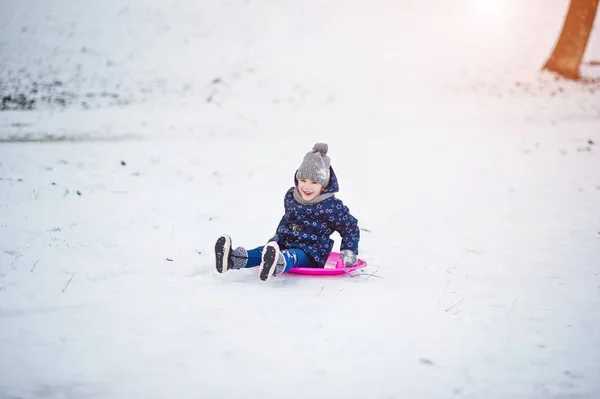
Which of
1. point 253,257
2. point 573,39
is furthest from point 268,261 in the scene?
point 573,39

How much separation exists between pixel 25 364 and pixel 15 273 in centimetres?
137

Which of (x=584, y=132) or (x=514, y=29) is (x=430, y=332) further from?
(x=514, y=29)

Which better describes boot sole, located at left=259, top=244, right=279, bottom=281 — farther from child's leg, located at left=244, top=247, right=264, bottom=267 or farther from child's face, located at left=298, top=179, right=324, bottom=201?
child's face, located at left=298, top=179, right=324, bottom=201

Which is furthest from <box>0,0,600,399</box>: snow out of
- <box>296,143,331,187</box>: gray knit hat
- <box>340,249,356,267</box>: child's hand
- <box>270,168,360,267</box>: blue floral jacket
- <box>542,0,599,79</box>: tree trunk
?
<box>296,143,331,187</box>: gray knit hat

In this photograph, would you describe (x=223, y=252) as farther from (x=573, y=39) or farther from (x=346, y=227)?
(x=573, y=39)

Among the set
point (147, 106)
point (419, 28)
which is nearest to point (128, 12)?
point (147, 106)

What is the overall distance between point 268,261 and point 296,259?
1.45 ft

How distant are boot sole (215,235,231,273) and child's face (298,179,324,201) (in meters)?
0.81

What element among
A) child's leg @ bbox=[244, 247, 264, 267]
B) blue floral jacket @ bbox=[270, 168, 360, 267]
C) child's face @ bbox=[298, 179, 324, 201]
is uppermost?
child's face @ bbox=[298, 179, 324, 201]

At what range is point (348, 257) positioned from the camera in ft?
12.4

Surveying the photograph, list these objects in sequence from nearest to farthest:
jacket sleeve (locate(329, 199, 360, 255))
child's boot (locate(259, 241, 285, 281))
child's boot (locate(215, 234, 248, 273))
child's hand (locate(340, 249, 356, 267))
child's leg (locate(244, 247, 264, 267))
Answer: child's boot (locate(259, 241, 285, 281)), child's boot (locate(215, 234, 248, 273)), child's leg (locate(244, 247, 264, 267)), child's hand (locate(340, 249, 356, 267)), jacket sleeve (locate(329, 199, 360, 255))

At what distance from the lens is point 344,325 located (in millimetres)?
2936

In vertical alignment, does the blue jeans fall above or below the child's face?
below

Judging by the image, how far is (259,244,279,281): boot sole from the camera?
327cm
